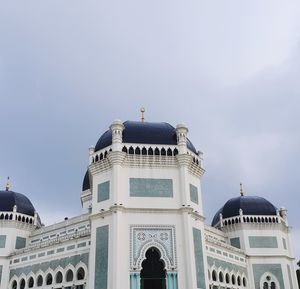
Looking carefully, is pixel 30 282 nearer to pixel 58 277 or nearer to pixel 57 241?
pixel 58 277

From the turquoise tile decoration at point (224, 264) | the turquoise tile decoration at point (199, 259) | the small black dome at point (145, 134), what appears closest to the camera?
the turquoise tile decoration at point (199, 259)

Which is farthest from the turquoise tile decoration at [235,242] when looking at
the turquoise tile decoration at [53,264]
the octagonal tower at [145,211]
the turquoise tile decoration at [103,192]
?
the turquoise tile decoration at [103,192]

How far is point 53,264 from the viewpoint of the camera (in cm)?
3222

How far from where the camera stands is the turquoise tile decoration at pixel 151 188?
87.7ft

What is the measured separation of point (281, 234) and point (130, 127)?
2170 centimetres

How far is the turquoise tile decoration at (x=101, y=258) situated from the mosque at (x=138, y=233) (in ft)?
0.19

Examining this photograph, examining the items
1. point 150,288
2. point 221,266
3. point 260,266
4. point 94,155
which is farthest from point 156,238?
point 260,266

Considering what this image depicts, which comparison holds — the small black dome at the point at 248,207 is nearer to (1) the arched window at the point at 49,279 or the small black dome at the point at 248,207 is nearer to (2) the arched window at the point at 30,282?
(1) the arched window at the point at 49,279

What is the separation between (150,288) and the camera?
25875mm

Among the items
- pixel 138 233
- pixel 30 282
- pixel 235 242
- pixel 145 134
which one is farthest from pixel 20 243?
pixel 235 242

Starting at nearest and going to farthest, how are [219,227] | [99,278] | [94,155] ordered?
[99,278], [94,155], [219,227]

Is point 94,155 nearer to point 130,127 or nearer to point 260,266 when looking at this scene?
point 130,127

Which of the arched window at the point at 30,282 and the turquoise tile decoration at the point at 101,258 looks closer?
the turquoise tile decoration at the point at 101,258

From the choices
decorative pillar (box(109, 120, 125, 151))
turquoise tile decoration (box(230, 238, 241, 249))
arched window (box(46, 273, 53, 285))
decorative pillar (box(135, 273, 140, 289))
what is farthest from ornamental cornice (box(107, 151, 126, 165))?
turquoise tile decoration (box(230, 238, 241, 249))
